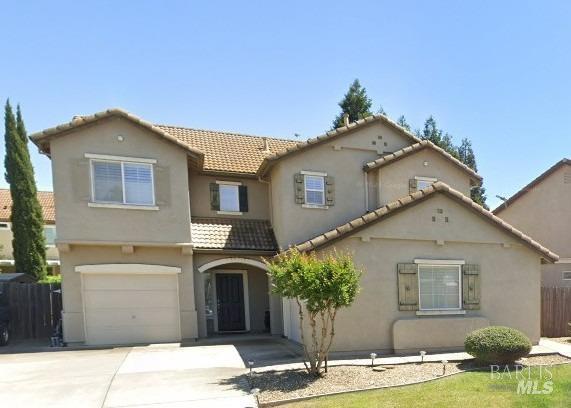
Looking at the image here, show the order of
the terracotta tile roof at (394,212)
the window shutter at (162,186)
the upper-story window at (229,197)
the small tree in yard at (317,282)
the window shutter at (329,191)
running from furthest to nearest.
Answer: the upper-story window at (229,197) → the window shutter at (329,191) → the window shutter at (162,186) → the terracotta tile roof at (394,212) → the small tree in yard at (317,282)

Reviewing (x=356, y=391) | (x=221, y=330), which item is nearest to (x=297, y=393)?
(x=356, y=391)

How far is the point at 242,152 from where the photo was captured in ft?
55.1

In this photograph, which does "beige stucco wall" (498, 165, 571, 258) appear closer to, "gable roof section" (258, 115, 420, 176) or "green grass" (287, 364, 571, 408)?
"gable roof section" (258, 115, 420, 176)

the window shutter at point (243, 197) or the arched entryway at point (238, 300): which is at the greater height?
the window shutter at point (243, 197)

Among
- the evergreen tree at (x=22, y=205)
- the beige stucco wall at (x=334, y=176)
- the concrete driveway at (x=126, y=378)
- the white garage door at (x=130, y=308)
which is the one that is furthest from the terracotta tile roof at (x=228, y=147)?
the evergreen tree at (x=22, y=205)

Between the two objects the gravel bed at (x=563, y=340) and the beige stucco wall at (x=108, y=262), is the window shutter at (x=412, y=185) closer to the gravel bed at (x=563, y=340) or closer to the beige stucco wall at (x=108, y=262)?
the gravel bed at (x=563, y=340)

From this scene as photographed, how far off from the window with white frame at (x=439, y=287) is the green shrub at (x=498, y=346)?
82.2 inches

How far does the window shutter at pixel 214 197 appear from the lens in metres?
15.1

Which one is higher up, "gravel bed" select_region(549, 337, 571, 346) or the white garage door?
the white garage door

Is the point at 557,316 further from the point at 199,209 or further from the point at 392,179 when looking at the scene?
the point at 199,209

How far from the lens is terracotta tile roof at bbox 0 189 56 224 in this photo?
1079 inches

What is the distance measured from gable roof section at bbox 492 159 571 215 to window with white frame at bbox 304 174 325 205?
1322 cm

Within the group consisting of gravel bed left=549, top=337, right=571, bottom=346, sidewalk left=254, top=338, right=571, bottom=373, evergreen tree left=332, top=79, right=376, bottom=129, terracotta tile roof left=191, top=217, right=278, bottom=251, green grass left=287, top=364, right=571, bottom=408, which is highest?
evergreen tree left=332, top=79, right=376, bottom=129

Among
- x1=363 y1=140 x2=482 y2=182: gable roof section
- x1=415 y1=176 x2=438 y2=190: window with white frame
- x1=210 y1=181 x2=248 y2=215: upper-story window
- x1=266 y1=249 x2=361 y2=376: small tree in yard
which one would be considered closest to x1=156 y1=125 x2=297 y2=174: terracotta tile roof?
x1=210 y1=181 x2=248 y2=215: upper-story window
